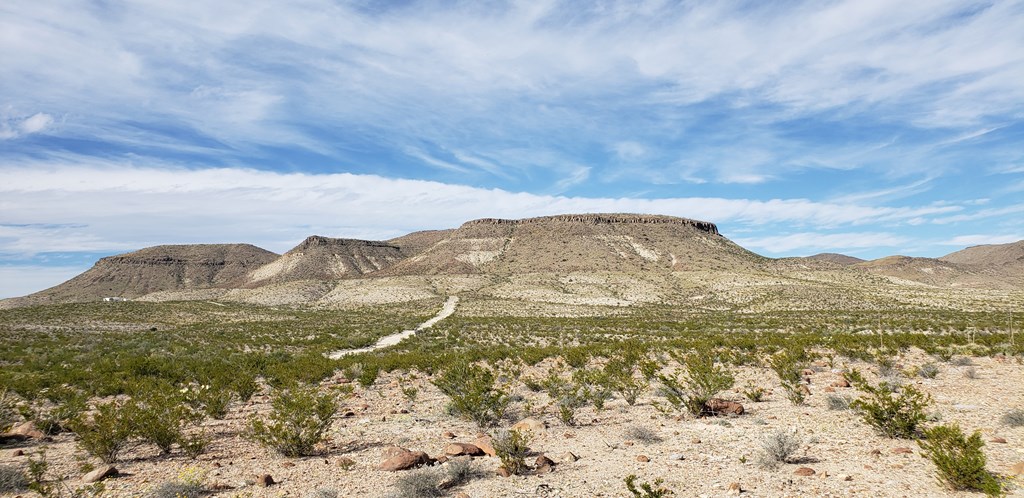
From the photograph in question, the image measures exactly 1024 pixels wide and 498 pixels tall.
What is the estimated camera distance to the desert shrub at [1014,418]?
892cm

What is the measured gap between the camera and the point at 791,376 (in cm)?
1339

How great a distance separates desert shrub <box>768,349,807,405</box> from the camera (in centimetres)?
1167

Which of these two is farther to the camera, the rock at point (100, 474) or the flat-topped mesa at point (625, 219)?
the flat-topped mesa at point (625, 219)

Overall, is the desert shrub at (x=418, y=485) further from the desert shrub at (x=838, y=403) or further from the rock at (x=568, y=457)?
the desert shrub at (x=838, y=403)

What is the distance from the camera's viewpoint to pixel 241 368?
1878cm

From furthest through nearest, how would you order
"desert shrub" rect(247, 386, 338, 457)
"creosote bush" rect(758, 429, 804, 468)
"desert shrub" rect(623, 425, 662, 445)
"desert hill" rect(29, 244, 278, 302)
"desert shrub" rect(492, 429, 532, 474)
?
"desert hill" rect(29, 244, 278, 302)
"desert shrub" rect(623, 425, 662, 445)
"desert shrub" rect(247, 386, 338, 457)
"desert shrub" rect(492, 429, 532, 474)
"creosote bush" rect(758, 429, 804, 468)

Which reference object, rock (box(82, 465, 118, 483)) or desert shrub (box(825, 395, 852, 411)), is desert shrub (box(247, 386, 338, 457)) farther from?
desert shrub (box(825, 395, 852, 411))

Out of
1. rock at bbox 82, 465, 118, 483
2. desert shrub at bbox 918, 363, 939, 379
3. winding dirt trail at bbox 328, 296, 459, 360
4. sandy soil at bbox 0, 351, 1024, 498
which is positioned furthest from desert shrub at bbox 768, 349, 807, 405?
winding dirt trail at bbox 328, 296, 459, 360

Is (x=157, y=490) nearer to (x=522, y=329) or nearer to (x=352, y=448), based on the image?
(x=352, y=448)

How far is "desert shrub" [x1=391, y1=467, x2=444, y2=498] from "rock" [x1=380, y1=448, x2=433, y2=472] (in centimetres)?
73

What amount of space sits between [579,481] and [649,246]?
108 m

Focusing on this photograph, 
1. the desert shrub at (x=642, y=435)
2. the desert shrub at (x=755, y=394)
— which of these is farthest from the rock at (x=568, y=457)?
the desert shrub at (x=755, y=394)

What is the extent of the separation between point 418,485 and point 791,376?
10881mm

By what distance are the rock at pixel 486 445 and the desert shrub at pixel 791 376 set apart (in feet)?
23.2
